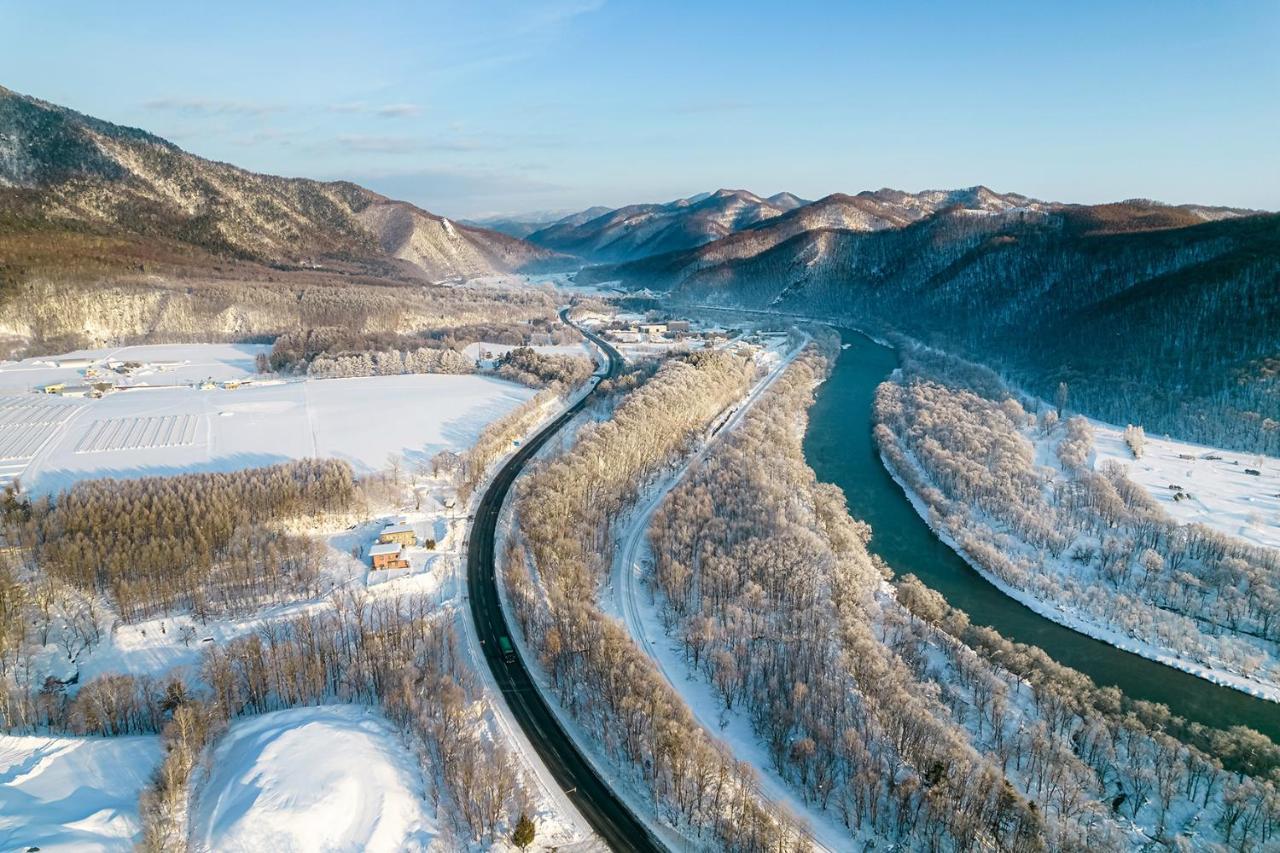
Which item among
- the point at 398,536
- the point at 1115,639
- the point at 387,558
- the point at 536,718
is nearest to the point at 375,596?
the point at 387,558

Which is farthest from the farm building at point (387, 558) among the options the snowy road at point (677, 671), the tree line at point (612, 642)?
the snowy road at point (677, 671)

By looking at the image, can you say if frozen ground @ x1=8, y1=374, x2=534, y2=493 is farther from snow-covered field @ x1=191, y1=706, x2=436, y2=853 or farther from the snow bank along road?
snow-covered field @ x1=191, y1=706, x2=436, y2=853

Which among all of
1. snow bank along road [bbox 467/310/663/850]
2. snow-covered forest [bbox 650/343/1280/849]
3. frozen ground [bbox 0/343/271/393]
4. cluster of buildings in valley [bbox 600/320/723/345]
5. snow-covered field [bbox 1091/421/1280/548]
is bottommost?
snow bank along road [bbox 467/310/663/850]

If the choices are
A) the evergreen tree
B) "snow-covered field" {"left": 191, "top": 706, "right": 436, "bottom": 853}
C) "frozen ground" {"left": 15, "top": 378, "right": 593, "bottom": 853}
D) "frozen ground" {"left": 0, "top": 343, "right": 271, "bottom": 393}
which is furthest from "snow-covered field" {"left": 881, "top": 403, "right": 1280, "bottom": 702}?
"frozen ground" {"left": 0, "top": 343, "right": 271, "bottom": 393}

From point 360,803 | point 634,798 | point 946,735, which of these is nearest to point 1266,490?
point 946,735

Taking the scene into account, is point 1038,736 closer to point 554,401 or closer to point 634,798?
point 634,798

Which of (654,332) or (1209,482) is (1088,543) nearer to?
(1209,482)

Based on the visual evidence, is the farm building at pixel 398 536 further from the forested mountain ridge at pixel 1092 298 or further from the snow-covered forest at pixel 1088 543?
the forested mountain ridge at pixel 1092 298
